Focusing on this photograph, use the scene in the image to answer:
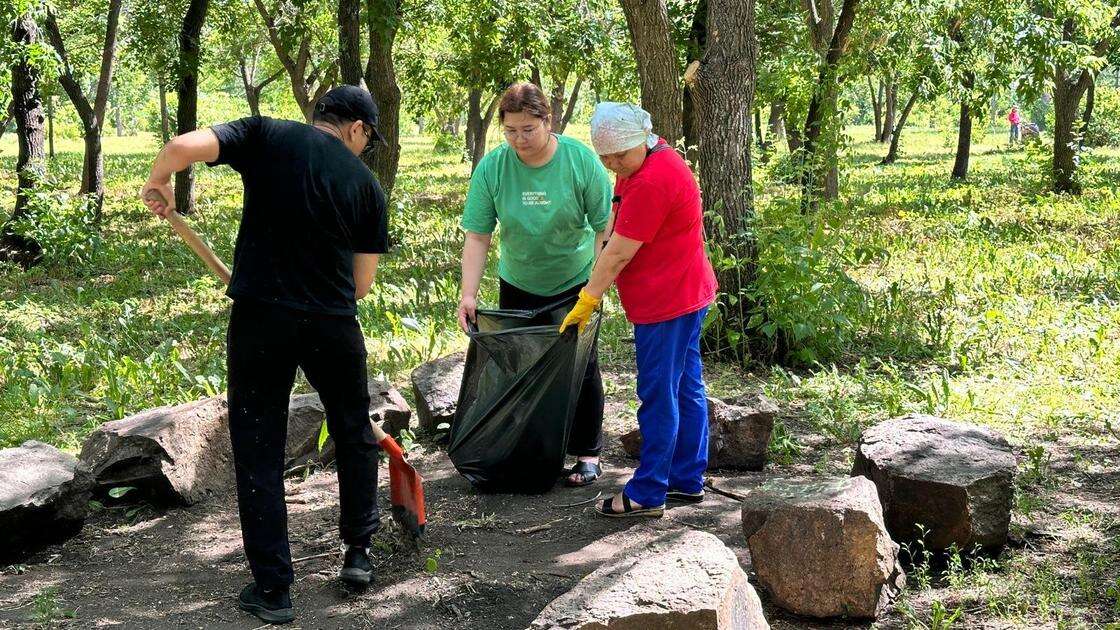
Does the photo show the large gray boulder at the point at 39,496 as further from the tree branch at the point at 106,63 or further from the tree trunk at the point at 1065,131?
the tree trunk at the point at 1065,131

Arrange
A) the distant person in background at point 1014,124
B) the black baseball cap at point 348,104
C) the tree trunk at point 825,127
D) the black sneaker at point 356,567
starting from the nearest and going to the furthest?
the black baseball cap at point 348,104
the black sneaker at point 356,567
the tree trunk at point 825,127
the distant person in background at point 1014,124

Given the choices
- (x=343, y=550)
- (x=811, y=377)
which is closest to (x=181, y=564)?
(x=343, y=550)

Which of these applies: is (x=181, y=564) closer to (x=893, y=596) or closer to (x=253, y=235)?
(x=253, y=235)

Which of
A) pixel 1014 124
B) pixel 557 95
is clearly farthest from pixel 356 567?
pixel 1014 124

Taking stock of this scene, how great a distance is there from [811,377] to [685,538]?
3606 mm

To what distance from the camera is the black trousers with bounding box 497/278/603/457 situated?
4652 millimetres

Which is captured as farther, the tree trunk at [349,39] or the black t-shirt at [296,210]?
the tree trunk at [349,39]

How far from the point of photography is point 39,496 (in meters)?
4.13

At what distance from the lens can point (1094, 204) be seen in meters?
12.9

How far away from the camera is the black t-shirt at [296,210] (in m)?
3.21

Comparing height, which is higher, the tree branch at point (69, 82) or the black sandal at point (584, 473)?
the tree branch at point (69, 82)

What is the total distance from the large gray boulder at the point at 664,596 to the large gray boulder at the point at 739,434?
6.21 ft

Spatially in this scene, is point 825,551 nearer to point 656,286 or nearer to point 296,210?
point 656,286

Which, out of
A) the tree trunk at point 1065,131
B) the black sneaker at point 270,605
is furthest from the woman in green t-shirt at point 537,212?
the tree trunk at point 1065,131
